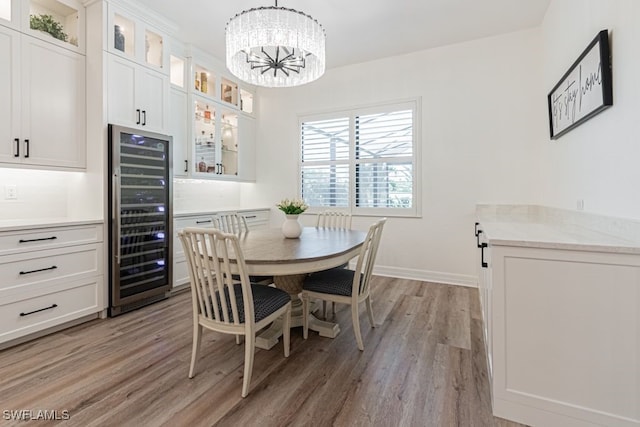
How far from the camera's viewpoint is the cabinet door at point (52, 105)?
2545 millimetres

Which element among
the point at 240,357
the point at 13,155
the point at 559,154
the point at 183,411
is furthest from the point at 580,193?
the point at 13,155

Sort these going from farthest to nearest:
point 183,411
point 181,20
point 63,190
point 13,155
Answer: point 181,20
point 63,190
point 13,155
point 183,411

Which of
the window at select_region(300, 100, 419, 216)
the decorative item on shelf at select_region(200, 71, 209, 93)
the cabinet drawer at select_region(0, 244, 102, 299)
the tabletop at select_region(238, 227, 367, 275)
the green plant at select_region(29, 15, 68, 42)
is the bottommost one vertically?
the cabinet drawer at select_region(0, 244, 102, 299)

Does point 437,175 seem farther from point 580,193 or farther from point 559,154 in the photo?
point 580,193

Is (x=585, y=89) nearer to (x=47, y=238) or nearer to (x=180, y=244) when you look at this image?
(x=180, y=244)

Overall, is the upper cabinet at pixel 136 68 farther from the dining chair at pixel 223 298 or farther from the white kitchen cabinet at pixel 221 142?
the dining chair at pixel 223 298

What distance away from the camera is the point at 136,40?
122 inches

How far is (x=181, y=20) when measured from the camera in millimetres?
3381

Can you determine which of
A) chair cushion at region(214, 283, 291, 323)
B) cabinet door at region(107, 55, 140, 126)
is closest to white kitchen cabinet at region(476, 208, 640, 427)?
chair cushion at region(214, 283, 291, 323)

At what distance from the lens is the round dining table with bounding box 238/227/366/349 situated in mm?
1897

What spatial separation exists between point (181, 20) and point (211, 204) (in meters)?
2.40

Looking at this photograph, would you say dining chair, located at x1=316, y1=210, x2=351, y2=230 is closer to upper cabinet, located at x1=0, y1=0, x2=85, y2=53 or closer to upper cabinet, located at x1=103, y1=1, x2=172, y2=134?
upper cabinet, located at x1=103, y1=1, x2=172, y2=134

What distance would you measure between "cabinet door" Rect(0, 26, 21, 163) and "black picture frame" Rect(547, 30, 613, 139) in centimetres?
406

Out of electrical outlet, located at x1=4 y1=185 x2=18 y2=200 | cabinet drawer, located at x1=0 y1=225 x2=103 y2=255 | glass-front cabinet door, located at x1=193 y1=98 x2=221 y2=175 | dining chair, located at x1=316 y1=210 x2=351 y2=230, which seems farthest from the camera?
glass-front cabinet door, located at x1=193 y1=98 x2=221 y2=175
